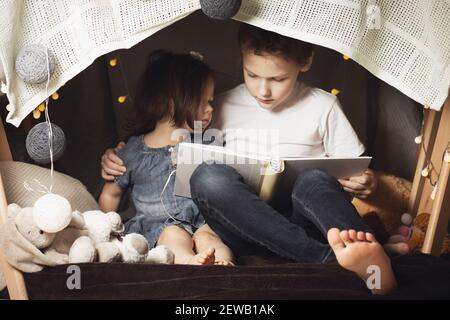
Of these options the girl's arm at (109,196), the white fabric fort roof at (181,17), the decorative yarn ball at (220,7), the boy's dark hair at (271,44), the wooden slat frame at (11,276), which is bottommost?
the girl's arm at (109,196)

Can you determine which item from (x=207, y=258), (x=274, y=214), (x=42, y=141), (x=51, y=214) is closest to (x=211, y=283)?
(x=207, y=258)

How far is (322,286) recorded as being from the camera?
3.82ft

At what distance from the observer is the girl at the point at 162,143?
148cm

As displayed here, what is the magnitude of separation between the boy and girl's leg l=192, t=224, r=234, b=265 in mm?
23

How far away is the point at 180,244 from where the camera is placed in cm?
136

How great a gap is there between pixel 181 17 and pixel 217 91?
0.57 metres

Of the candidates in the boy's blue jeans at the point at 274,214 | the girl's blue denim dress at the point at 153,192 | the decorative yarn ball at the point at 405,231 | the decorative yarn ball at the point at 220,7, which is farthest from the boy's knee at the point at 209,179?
the decorative yarn ball at the point at 405,231

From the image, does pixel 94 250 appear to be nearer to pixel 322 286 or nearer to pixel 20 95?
pixel 20 95

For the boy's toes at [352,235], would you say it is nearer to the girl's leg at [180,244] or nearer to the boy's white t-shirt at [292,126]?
the girl's leg at [180,244]

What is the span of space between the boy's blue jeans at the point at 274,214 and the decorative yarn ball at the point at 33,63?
15.4 inches

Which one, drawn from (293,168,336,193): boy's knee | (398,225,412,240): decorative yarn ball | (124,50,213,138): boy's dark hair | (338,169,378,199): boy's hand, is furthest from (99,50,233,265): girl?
(398,225,412,240): decorative yarn ball

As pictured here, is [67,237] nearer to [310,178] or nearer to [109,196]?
[109,196]

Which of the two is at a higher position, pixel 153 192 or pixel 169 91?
pixel 169 91
